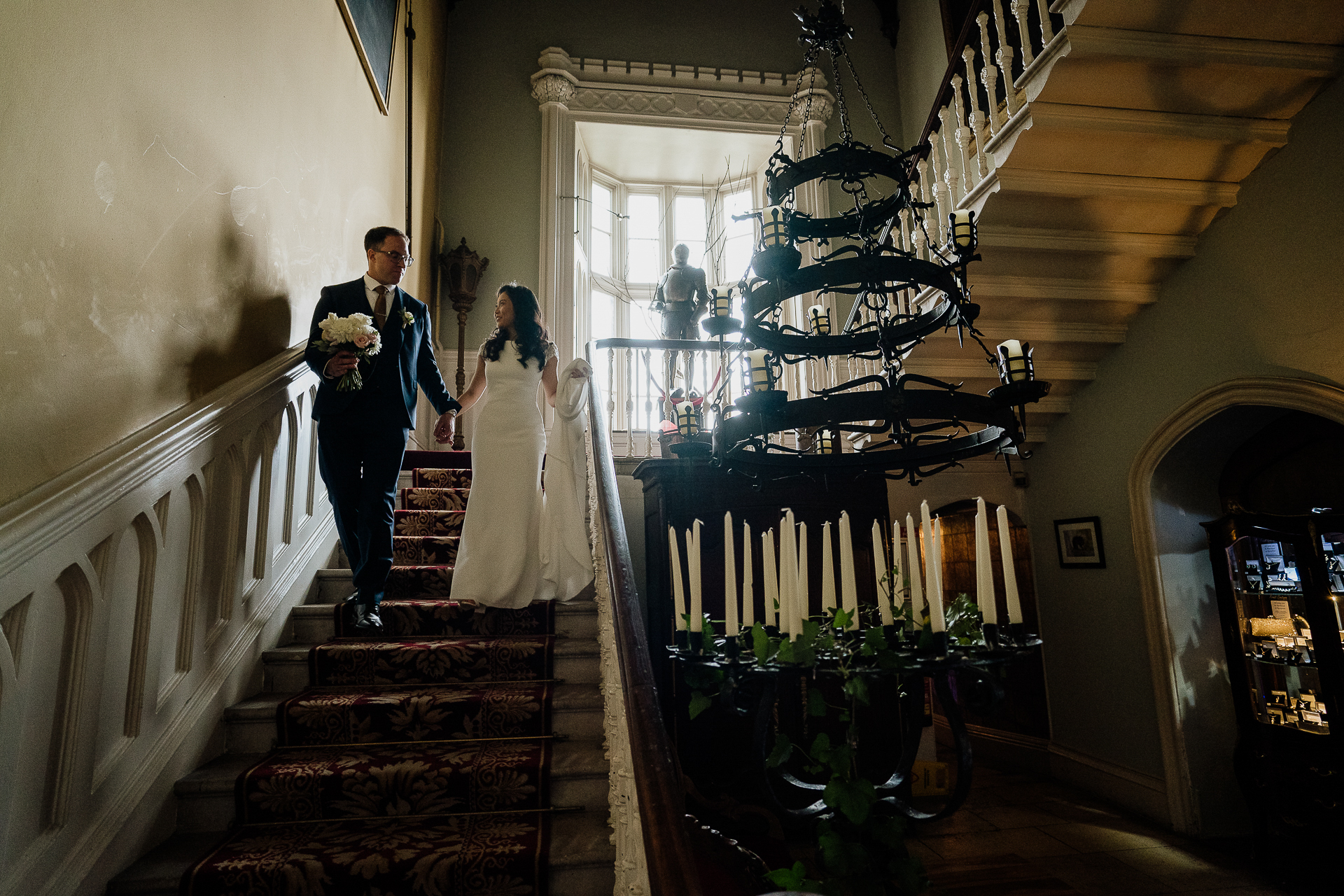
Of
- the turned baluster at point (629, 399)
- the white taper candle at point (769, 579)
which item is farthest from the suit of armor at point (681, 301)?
the white taper candle at point (769, 579)

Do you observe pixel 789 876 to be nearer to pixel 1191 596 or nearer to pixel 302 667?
pixel 302 667

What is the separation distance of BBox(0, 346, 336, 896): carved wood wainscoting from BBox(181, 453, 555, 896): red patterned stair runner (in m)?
0.23

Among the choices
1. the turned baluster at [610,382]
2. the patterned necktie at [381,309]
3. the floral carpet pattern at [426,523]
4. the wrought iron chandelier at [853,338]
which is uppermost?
the turned baluster at [610,382]

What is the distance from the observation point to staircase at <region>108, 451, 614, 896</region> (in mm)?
1786

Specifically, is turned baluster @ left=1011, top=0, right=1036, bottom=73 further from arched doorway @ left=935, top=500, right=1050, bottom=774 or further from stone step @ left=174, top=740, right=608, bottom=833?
stone step @ left=174, top=740, right=608, bottom=833

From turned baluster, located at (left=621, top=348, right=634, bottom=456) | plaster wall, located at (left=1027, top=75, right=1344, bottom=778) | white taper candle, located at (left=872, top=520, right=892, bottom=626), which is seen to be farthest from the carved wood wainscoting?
plaster wall, located at (left=1027, top=75, right=1344, bottom=778)

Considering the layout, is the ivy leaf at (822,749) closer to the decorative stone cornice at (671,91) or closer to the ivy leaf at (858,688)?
the ivy leaf at (858,688)

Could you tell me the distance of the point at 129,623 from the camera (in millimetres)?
1874

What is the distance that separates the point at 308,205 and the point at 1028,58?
3446 millimetres

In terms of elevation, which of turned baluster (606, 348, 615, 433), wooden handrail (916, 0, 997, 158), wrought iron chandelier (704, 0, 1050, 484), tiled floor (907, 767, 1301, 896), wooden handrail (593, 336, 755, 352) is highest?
wooden handrail (916, 0, 997, 158)

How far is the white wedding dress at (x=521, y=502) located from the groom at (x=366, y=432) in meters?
0.33

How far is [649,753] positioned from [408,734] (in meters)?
1.28

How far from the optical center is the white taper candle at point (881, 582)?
1.60 metres

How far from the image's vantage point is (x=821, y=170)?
1.98 meters
